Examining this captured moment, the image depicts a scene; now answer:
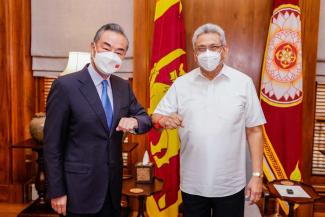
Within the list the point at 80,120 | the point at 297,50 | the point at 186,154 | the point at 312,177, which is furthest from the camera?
the point at 312,177

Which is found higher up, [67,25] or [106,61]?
[67,25]

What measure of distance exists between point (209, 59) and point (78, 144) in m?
0.73

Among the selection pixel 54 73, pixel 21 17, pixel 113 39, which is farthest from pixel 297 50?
pixel 21 17

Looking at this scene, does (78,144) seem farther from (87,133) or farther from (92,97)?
(92,97)

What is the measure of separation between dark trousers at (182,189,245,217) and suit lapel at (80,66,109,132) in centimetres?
58

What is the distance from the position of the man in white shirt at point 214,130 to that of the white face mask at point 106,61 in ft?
1.19

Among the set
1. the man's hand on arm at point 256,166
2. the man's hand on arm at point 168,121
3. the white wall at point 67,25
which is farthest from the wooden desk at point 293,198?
the white wall at point 67,25

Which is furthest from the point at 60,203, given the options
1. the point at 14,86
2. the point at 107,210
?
the point at 14,86

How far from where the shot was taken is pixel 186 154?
1729mm

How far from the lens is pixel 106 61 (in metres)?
1.50

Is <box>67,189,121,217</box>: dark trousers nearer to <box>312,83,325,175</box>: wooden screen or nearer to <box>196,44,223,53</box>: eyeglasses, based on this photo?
<box>196,44,223,53</box>: eyeglasses

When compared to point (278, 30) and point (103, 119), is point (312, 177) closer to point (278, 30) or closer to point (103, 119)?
point (278, 30)

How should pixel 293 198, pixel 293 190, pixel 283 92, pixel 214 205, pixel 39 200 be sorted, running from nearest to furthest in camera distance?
pixel 214 205 → pixel 293 198 → pixel 293 190 → pixel 283 92 → pixel 39 200

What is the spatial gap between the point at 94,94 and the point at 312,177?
2.48 meters
